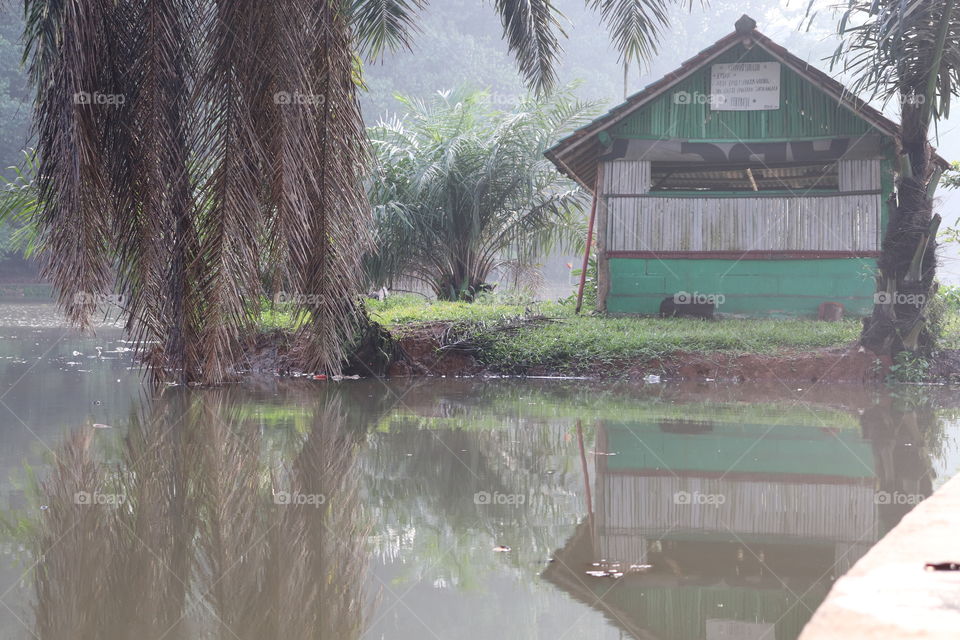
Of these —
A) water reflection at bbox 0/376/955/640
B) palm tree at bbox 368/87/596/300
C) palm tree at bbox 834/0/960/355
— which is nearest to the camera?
water reflection at bbox 0/376/955/640

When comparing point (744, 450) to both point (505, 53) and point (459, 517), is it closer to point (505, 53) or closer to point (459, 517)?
point (459, 517)

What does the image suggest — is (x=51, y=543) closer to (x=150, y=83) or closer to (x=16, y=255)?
(x=150, y=83)

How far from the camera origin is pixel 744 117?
46.4ft

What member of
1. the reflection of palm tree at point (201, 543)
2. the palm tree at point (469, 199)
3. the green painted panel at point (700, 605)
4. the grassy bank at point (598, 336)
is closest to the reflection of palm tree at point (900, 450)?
the green painted panel at point (700, 605)

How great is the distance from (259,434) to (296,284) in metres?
2.87

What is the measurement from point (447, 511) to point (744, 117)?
35.7ft

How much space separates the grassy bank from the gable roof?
2.75 metres

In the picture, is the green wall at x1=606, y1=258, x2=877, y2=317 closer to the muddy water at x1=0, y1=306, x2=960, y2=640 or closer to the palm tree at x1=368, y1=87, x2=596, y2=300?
the palm tree at x1=368, y1=87, x2=596, y2=300

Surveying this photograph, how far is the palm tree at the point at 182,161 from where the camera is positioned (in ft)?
13.9

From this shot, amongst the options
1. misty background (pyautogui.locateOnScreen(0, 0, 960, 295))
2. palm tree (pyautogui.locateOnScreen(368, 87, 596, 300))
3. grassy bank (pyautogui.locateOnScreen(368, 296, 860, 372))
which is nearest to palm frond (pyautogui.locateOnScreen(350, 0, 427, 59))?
grassy bank (pyautogui.locateOnScreen(368, 296, 860, 372))

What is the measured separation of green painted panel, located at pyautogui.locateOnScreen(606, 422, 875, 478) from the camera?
6.03 m

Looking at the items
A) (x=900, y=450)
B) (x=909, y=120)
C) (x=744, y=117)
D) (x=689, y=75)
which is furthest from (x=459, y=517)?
(x=744, y=117)

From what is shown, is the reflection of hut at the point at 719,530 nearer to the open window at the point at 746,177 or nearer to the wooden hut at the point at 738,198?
the wooden hut at the point at 738,198

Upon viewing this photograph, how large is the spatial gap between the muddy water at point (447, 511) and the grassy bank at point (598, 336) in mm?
2044
